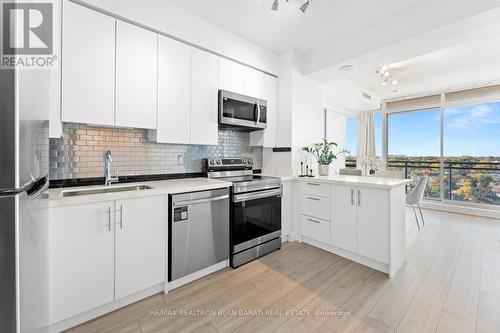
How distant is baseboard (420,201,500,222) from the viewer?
4281 millimetres

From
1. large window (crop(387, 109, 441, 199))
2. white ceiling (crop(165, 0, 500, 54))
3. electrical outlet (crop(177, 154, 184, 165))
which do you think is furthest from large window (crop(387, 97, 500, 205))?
electrical outlet (crop(177, 154, 184, 165))

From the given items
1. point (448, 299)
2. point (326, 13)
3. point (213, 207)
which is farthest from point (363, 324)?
point (326, 13)

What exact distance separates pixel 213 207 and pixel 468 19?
286 centimetres

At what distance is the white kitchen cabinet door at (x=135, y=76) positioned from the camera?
76.5 inches

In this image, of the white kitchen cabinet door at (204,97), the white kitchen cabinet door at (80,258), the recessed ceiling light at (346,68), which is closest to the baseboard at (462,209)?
the recessed ceiling light at (346,68)

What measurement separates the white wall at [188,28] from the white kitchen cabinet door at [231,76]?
8cm

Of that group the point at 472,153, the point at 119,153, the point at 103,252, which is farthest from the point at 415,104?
the point at 103,252

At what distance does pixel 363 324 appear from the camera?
61.5 inches

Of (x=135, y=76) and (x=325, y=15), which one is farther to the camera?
(x=325, y=15)

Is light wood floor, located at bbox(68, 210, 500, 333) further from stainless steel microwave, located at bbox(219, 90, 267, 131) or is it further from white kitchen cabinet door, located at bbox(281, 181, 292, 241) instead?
stainless steel microwave, located at bbox(219, 90, 267, 131)

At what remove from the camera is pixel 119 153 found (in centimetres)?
222

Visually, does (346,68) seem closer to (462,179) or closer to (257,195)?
(257,195)

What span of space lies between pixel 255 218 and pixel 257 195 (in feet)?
0.87

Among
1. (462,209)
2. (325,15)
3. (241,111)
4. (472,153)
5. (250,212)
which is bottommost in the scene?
(462,209)
